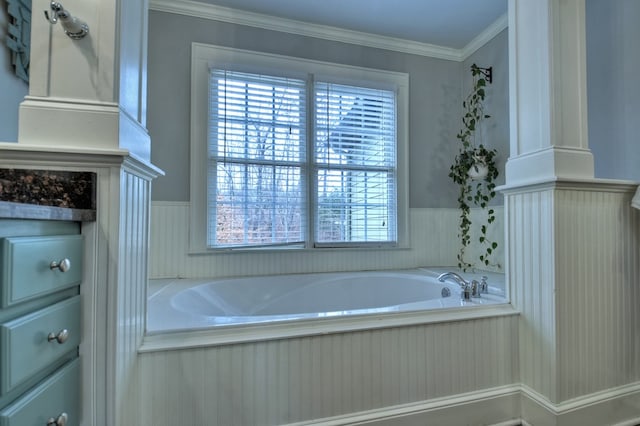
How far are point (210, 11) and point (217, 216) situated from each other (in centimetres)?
149

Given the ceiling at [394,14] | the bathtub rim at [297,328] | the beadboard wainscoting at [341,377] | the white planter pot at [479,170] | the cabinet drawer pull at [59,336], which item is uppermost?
the ceiling at [394,14]

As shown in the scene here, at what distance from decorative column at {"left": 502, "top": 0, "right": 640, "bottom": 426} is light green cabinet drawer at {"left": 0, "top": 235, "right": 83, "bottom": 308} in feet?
5.80

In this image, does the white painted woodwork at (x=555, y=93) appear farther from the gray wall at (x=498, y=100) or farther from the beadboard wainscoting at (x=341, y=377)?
the gray wall at (x=498, y=100)

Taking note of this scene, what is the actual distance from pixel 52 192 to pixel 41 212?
0.20 metres

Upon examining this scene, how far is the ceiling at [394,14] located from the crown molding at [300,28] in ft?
0.11

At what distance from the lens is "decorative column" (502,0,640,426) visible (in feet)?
4.64

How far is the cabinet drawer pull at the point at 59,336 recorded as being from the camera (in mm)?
737

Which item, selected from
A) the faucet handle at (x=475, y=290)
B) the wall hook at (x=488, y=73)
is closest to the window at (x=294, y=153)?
→ the wall hook at (x=488, y=73)

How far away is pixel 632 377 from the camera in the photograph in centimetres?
153

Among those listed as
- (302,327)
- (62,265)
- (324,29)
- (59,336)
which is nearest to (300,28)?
(324,29)

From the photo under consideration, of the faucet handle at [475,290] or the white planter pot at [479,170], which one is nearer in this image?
the faucet handle at [475,290]

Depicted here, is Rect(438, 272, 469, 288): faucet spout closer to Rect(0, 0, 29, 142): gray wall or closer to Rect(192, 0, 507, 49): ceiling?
Rect(192, 0, 507, 49): ceiling

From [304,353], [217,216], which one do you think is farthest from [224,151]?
[304,353]

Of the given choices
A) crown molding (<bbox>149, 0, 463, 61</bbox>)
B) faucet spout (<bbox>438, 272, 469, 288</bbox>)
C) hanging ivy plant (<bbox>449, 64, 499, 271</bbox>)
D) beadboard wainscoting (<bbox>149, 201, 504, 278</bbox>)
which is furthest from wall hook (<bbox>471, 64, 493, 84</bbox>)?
faucet spout (<bbox>438, 272, 469, 288</bbox>)
